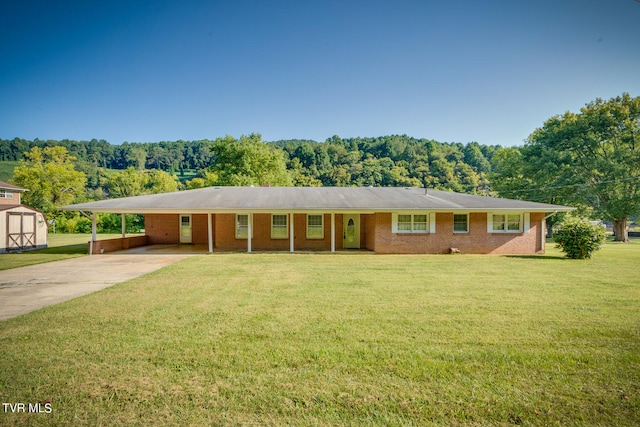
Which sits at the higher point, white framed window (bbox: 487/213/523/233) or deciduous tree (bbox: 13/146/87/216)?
deciduous tree (bbox: 13/146/87/216)

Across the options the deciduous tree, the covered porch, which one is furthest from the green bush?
the deciduous tree

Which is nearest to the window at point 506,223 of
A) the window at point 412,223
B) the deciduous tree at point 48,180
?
the window at point 412,223

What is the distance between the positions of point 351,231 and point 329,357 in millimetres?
14226

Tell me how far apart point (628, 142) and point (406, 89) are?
2527 cm

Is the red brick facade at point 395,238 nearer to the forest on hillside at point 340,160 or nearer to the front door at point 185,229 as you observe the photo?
the front door at point 185,229

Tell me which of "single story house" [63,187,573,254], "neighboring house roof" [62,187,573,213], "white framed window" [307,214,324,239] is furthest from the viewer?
"white framed window" [307,214,324,239]

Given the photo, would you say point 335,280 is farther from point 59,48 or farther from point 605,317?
point 59,48

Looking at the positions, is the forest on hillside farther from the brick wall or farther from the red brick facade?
the brick wall

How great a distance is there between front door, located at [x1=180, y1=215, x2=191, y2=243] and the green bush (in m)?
19.4

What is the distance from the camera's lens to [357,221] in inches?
716

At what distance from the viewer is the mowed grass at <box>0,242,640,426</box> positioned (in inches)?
118

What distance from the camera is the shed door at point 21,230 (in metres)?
17.5

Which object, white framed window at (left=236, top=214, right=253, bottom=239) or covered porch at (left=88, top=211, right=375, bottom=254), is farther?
white framed window at (left=236, top=214, right=253, bottom=239)

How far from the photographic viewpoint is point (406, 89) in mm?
20156
